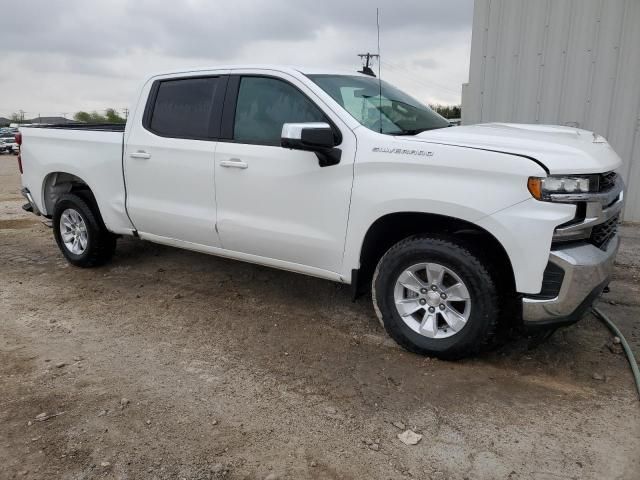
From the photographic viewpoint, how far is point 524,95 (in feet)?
25.1

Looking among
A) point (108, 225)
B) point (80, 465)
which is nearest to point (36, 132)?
point (108, 225)

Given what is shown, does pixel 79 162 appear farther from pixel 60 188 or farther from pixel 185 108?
pixel 185 108

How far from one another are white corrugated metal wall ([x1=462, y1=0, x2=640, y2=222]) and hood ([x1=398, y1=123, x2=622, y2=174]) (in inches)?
146

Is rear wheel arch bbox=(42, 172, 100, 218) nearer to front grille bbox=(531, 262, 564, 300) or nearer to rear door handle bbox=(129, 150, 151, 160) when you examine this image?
rear door handle bbox=(129, 150, 151, 160)

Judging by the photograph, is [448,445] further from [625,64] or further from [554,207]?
[625,64]

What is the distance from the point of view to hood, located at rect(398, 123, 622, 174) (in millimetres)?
3146

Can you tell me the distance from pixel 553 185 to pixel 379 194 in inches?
41.8

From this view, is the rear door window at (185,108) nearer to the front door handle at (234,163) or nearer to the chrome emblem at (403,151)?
the front door handle at (234,163)

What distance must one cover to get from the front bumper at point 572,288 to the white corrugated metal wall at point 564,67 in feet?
14.2

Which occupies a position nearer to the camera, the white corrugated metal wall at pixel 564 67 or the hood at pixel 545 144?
the hood at pixel 545 144

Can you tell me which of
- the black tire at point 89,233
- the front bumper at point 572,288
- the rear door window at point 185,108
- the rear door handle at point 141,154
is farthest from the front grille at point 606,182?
the black tire at point 89,233

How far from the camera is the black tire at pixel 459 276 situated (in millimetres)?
3416

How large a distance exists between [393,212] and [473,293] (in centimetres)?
72

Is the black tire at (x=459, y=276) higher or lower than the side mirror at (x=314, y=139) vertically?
lower
